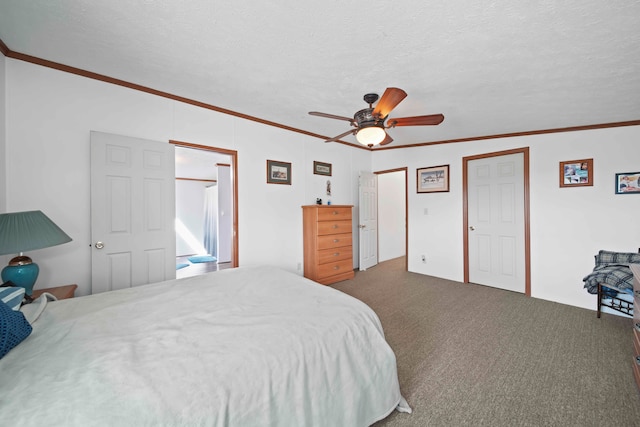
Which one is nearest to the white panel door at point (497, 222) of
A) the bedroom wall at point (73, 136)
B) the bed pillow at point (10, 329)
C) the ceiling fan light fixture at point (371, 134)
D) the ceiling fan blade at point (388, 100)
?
the ceiling fan light fixture at point (371, 134)

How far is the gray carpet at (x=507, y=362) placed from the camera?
5.22ft

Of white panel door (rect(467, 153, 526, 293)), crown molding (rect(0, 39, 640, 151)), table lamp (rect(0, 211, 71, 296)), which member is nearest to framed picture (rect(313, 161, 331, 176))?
crown molding (rect(0, 39, 640, 151))

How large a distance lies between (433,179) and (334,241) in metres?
2.17

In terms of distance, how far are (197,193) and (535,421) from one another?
7996 mm

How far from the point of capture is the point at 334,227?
164 inches

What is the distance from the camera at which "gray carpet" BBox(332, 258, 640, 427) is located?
159cm

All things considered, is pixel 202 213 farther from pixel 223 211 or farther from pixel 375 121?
pixel 375 121

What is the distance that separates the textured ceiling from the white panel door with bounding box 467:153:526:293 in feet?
3.99

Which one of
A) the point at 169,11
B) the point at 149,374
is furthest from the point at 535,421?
the point at 169,11

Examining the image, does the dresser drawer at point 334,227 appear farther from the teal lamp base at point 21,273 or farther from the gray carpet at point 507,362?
the teal lamp base at point 21,273

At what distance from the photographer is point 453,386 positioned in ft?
5.97

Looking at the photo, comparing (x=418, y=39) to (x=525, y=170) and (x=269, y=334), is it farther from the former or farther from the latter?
(x=525, y=170)

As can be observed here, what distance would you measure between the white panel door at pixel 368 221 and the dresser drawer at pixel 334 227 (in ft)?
2.18

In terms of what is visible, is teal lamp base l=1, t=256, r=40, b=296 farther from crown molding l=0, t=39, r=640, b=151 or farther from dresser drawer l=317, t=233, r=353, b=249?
dresser drawer l=317, t=233, r=353, b=249
